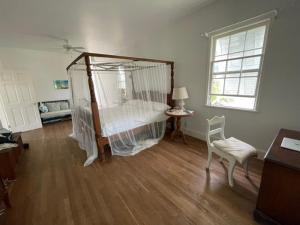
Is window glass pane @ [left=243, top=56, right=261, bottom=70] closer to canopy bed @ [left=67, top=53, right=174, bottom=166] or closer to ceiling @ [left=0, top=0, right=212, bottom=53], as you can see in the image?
ceiling @ [left=0, top=0, right=212, bottom=53]

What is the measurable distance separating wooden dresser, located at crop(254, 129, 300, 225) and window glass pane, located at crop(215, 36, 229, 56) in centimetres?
197

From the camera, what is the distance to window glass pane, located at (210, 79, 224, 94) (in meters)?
2.70

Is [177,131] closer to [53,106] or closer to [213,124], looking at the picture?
[213,124]

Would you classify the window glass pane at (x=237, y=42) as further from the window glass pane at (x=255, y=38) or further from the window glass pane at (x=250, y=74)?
the window glass pane at (x=250, y=74)

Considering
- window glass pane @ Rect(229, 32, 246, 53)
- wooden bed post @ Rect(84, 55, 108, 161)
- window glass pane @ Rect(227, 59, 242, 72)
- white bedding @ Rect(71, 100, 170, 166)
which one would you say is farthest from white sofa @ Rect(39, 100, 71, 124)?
window glass pane @ Rect(229, 32, 246, 53)

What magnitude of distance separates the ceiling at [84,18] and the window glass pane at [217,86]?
1437 mm

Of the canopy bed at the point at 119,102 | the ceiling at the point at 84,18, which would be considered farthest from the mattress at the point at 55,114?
the canopy bed at the point at 119,102

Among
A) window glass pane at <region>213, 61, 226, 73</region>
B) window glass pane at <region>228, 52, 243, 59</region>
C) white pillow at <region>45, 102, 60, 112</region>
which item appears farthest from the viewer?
white pillow at <region>45, 102, 60, 112</region>

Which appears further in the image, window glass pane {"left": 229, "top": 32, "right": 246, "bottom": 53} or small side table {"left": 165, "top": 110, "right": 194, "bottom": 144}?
small side table {"left": 165, "top": 110, "right": 194, "bottom": 144}

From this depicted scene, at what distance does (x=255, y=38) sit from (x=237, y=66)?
459 mm

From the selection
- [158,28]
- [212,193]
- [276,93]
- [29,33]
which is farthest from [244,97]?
[29,33]

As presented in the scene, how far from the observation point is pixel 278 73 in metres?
1.98

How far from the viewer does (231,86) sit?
256 cm

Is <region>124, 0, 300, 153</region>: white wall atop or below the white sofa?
atop
